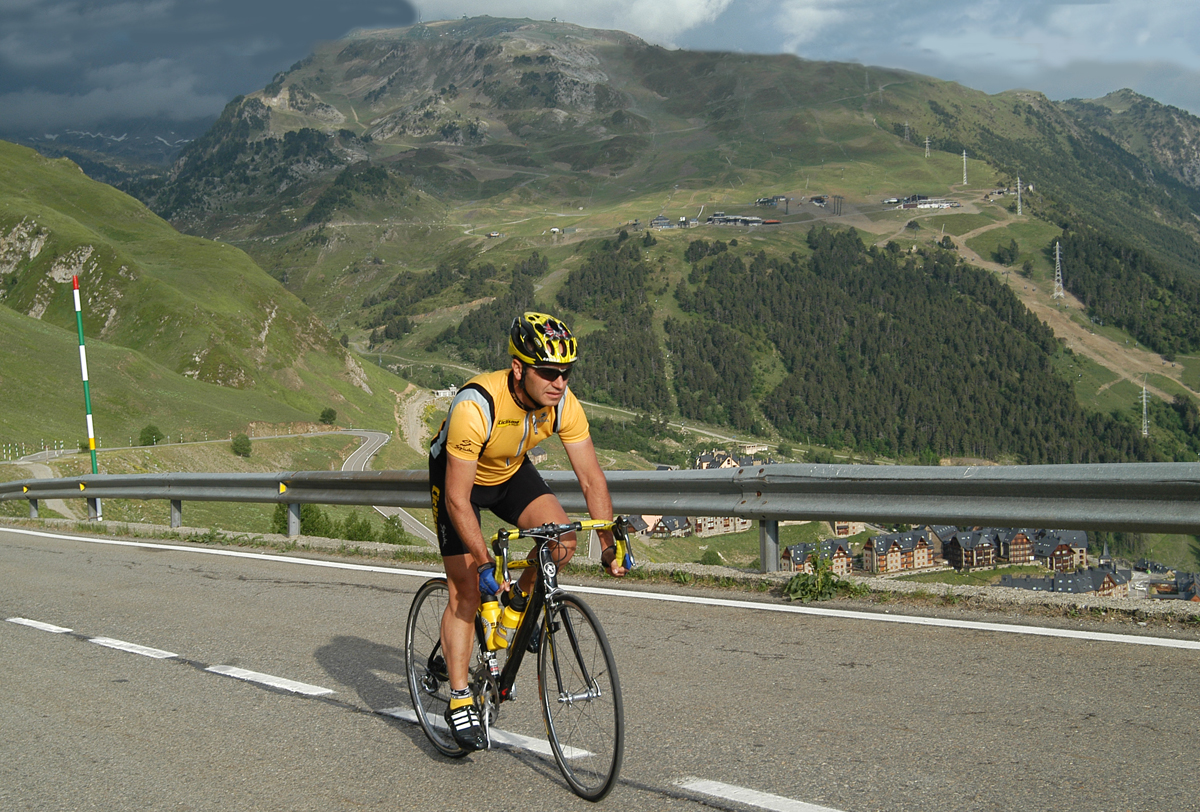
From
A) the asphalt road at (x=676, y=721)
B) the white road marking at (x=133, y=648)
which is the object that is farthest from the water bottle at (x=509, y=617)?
the white road marking at (x=133, y=648)

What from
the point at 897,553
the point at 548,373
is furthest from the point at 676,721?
the point at 897,553

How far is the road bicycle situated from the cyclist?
0.28ft

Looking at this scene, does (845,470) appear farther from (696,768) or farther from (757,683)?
(696,768)

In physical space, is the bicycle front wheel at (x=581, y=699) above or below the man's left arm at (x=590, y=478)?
below

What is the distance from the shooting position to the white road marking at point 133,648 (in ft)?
25.0

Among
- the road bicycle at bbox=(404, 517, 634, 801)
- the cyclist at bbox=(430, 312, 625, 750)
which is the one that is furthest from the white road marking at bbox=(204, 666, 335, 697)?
the road bicycle at bbox=(404, 517, 634, 801)

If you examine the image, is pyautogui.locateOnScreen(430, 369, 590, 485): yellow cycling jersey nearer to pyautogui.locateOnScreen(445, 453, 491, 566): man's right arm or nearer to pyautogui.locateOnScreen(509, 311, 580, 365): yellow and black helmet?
pyautogui.locateOnScreen(445, 453, 491, 566): man's right arm

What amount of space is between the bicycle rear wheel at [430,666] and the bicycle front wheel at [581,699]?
0.77 m

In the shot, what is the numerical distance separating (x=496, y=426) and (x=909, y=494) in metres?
4.89

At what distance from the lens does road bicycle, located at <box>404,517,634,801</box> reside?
166 inches

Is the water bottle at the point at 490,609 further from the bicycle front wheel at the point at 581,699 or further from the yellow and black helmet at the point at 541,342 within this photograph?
the yellow and black helmet at the point at 541,342

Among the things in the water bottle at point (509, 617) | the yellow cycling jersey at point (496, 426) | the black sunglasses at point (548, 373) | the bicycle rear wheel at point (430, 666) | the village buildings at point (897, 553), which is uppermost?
the black sunglasses at point (548, 373)

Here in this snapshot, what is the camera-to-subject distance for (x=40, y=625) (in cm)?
898

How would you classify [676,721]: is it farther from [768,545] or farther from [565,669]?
[768,545]
